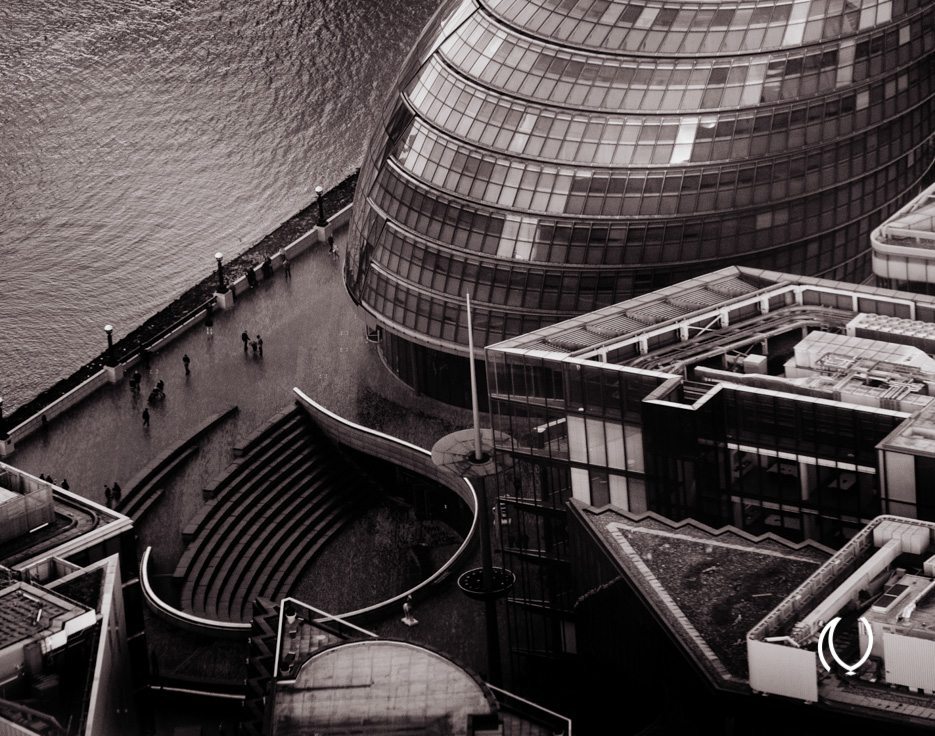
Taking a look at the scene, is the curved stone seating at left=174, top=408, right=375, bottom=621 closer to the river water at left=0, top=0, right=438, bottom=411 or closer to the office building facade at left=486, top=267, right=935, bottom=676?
the office building facade at left=486, top=267, right=935, bottom=676

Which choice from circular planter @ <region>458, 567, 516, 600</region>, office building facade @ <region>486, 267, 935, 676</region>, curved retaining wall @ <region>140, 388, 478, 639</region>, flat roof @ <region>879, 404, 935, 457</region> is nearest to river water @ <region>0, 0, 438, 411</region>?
curved retaining wall @ <region>140, 388, 478, 639</region>

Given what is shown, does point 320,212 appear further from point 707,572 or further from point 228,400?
point 707,572

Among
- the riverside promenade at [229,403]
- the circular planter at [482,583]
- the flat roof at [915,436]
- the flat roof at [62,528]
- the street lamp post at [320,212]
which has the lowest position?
the circular planter at [482,583]

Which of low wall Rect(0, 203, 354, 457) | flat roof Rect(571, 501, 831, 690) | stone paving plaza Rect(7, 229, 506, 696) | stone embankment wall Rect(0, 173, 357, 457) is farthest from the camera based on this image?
stone embankment wall Rect(0, 173, 357, 457)

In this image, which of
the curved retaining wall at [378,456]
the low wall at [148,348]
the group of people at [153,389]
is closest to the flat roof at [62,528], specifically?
the curved retaining wall at [378,456]

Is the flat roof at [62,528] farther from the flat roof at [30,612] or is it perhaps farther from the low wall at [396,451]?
the low wall at [396,451]

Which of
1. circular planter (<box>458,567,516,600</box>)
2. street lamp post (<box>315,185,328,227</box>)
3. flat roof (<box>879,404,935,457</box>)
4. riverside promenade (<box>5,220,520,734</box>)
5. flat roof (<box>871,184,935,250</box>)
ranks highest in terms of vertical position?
street lamp post (<box>315,185,328,227</box>)

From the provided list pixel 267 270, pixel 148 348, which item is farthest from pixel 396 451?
pixel 267 270
